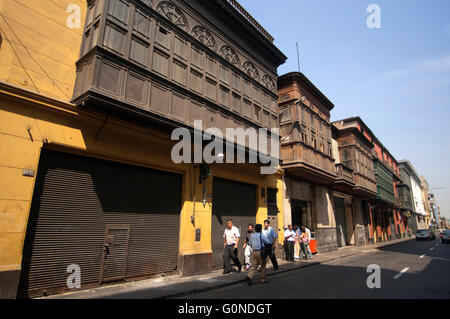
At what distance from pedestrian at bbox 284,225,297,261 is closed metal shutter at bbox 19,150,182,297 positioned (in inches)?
254

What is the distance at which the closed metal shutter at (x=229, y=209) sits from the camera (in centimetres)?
1121

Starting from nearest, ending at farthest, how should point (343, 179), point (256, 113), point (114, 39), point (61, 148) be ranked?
1. point (61, 148)
2. point (114, 39)
3. point (256, 113)
4. point (343, 179)

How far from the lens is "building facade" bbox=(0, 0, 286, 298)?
6.39m

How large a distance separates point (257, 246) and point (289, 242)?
6035 millimetres

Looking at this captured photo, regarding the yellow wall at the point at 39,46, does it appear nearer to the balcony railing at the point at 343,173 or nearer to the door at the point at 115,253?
the door at the point at 115,253

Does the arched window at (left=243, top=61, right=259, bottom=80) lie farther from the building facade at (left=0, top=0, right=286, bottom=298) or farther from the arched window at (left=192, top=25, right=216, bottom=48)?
the arched window at (left=192, top=25, right=216, bottom=48)

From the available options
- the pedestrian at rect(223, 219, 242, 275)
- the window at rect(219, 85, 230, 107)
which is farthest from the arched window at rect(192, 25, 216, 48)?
the pedestrian at rect(223, 219, 242, 275)

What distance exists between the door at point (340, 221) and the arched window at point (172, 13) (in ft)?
63.3

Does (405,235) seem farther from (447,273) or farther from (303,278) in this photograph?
(303,278)

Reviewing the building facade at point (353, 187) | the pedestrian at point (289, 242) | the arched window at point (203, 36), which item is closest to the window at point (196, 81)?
the arched window at point (203, 36)

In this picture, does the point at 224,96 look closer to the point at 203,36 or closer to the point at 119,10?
the point at 203,36

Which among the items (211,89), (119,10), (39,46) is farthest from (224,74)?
(39,46)

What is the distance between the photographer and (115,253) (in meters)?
7.88
